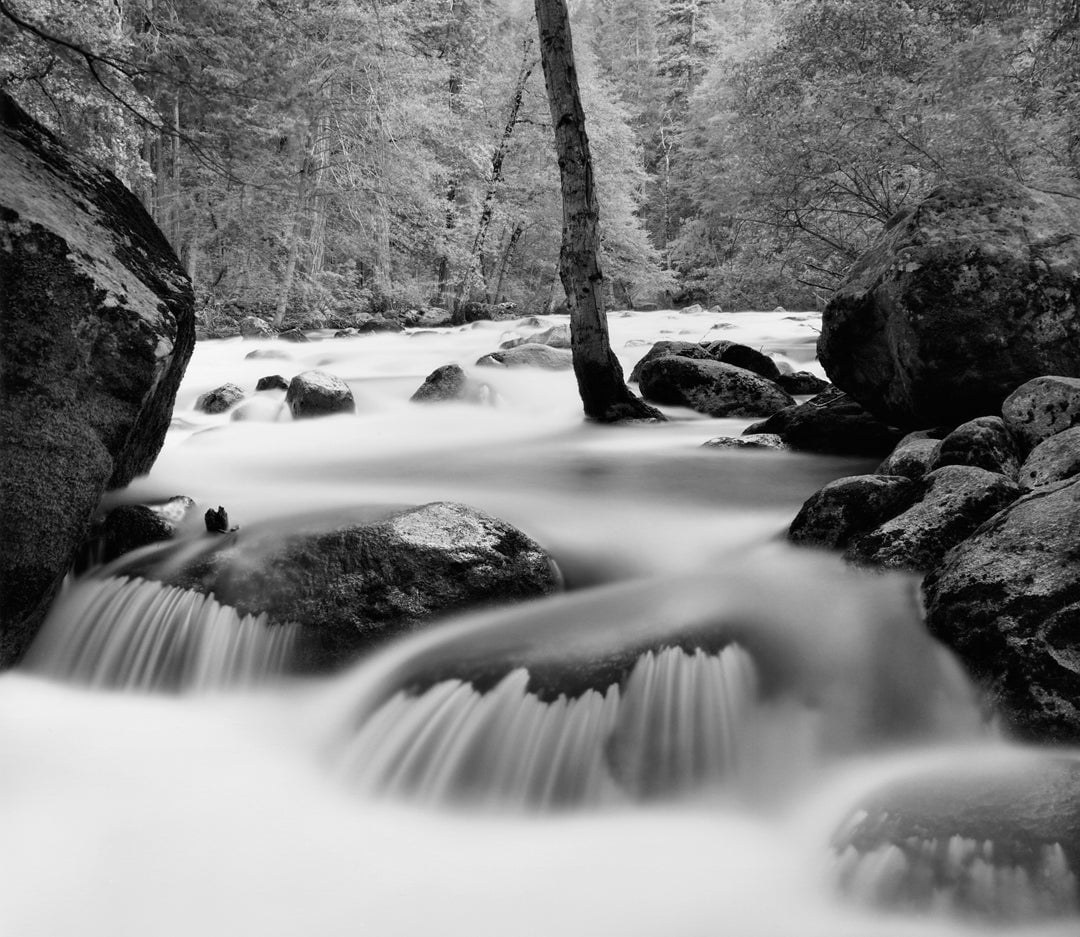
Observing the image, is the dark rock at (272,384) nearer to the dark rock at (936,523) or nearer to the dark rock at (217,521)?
the dark rock at (217,521)

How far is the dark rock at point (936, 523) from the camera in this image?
3.47 m

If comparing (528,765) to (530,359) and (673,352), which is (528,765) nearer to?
(673,352)

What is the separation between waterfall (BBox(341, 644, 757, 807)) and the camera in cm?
268

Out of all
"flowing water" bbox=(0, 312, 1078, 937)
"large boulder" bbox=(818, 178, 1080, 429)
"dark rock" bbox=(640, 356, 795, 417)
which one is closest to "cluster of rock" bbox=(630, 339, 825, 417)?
"dark rock" bbox=(640, 356, 795, 417)

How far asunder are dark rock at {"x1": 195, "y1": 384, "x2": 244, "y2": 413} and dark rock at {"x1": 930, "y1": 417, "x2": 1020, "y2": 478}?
7705 mm

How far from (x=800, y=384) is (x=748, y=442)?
3619 millimetres

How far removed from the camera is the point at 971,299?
5.42 metres

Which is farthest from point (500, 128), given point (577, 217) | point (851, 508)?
point (851, 508)

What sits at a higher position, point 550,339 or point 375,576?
point 550,339

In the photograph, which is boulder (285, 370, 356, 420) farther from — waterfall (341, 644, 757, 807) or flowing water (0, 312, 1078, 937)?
waterfall (341, 644, 757, 807)

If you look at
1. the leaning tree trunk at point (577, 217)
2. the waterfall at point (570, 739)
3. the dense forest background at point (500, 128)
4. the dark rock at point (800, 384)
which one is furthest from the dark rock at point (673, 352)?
the waterfall at point (570, 739)

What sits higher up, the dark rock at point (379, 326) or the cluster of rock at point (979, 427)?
the dark rock at point (379, 326)

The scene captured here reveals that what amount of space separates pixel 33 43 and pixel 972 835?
25.3 feet

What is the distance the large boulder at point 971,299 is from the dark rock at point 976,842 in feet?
12.2
